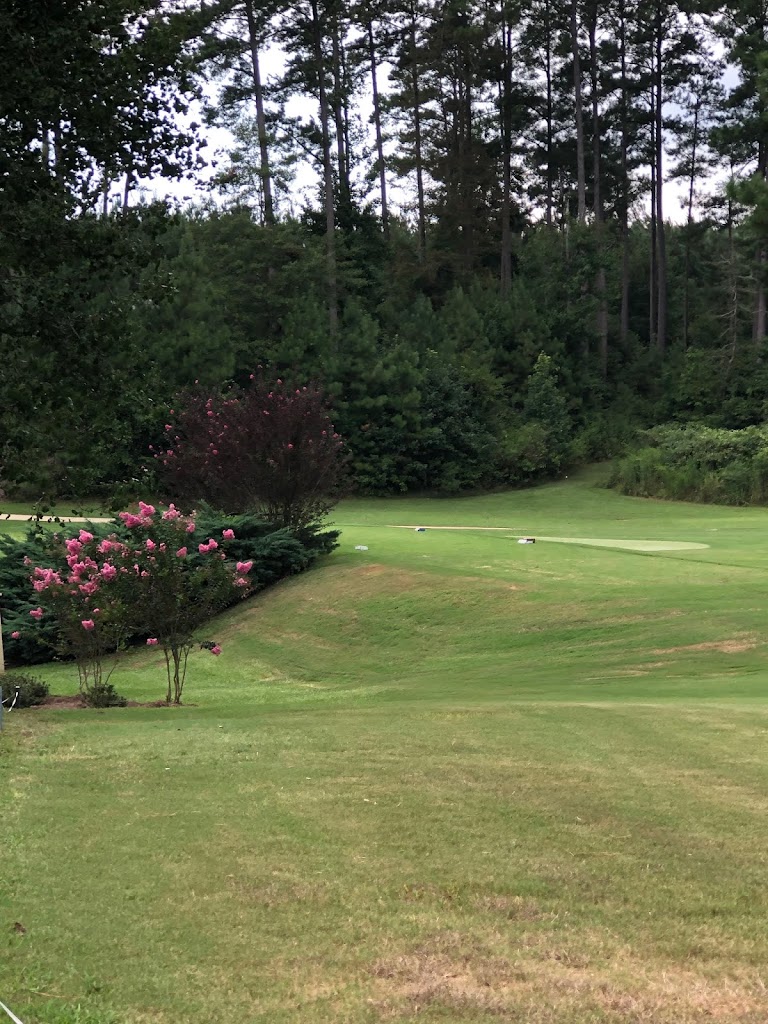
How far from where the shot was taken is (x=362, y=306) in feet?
155

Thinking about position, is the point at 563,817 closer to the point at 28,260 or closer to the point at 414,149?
the point at 28,260

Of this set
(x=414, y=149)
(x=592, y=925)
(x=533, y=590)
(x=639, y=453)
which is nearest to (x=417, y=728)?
(x=592, y=925)

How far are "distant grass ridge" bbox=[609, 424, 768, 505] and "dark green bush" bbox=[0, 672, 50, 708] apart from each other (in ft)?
85.9

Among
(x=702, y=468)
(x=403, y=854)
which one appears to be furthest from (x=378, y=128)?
(x=403, y=854)

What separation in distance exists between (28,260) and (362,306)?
128 feet

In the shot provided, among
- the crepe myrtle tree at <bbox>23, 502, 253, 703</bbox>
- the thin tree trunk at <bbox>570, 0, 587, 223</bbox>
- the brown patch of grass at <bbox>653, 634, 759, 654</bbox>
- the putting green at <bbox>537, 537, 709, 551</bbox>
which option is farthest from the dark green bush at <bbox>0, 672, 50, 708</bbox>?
the thin tree trunk at <bbox>570, 0, 587, 223</bbox>

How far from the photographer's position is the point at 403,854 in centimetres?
532

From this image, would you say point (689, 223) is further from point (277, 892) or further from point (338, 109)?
point (277, 892)

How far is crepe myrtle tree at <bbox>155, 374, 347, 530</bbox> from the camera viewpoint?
21.4 metres

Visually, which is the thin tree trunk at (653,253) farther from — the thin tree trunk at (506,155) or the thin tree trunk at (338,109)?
the thin tree trunk at (338,109)

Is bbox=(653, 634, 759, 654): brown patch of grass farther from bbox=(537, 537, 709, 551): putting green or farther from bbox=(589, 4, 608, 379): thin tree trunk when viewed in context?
bbox=(589, 4, 608, 379): thin tree trunk

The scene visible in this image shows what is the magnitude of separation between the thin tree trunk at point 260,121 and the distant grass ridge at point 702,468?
17.6 m

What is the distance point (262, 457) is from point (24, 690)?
976cm

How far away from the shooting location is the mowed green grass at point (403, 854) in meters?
3.84
